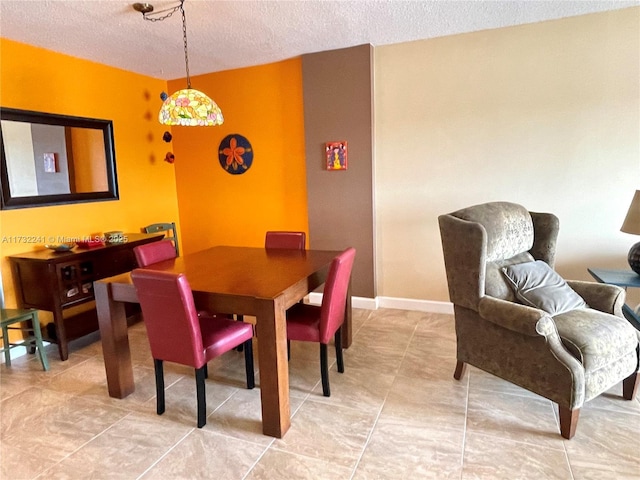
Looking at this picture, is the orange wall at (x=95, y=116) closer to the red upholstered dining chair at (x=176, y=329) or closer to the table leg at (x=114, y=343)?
the table leg at (x=114, y=343)

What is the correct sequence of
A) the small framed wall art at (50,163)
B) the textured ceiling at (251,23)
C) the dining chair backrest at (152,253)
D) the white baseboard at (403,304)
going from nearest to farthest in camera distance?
the textured ceiling at (251,23), the dining chair backrest at (152,253), the small framed wall art at (50,163), the white baseboard at (403,304)

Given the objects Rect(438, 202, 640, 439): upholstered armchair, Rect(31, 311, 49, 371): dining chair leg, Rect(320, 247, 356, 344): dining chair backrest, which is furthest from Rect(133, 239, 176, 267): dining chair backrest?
Rect(438, 202, 640, 439): upholstered armchair

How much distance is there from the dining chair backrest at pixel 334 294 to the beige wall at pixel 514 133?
1.55 m

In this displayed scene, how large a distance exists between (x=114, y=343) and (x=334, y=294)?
139 centimetres

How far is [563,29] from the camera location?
3.14 metres

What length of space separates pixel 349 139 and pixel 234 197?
1.49 meters

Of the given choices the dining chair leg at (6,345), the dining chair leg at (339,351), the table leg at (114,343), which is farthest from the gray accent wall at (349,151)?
the dining chair leg at (6,345)

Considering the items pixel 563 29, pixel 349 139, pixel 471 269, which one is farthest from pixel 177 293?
pixel 563 29

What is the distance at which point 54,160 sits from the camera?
11.2 ft

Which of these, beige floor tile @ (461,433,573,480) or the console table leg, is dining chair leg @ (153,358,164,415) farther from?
beige floor tile @ (461,433,573,480)

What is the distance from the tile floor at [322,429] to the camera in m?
1.88

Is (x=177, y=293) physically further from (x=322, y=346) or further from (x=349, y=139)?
(x=349, y=139)

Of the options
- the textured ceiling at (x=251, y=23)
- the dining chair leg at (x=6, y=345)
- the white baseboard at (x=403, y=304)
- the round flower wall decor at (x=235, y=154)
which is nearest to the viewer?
the textured ceiling at (x=251, y=23)

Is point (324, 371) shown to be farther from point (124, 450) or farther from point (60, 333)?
point (60, 333)
